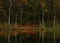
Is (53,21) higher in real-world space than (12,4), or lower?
lower

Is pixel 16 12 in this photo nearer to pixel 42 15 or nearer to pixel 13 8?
pixel 13 8

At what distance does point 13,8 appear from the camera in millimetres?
45594

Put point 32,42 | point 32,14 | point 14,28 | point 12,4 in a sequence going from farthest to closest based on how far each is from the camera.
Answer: point 32,14 < point 12,4 < point 14,28 < point 32,42

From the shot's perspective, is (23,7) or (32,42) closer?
(32,42)

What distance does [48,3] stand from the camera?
46125mm

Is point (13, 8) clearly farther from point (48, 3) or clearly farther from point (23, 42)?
point (23, 42)

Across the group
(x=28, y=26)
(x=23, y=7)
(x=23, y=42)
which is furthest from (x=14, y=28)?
(x=23, y=42)

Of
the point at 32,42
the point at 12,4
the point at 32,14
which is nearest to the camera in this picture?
the point at 32,42

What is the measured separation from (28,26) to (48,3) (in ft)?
18.4

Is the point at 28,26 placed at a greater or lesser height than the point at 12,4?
lesser

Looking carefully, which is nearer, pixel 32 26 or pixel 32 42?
pixel 32 42

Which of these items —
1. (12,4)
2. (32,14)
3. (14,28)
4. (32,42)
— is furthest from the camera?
(32,14)

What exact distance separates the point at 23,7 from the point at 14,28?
255 inches

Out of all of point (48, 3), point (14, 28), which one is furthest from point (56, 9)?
point (14, 28)
